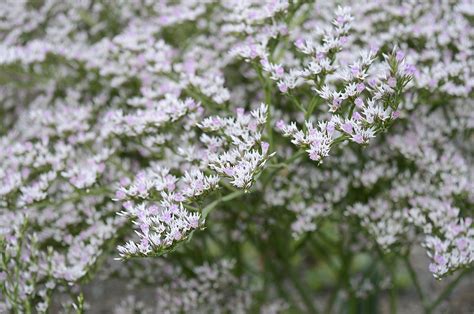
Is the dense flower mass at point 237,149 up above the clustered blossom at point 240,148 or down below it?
below

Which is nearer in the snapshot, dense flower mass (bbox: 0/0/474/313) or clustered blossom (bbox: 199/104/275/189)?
clustered blossom (bbox: 199/104/275/189)

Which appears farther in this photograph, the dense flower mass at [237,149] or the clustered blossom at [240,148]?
the dense flower mass at [237,149]

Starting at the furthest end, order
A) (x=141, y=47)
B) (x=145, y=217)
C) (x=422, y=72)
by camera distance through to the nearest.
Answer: (x=141, y=47) → (x=422, y=72) → (x=145, y=217)

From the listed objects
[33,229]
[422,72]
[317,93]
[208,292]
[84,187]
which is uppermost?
[317,93]

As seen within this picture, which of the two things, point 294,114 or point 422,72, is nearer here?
point 422,72

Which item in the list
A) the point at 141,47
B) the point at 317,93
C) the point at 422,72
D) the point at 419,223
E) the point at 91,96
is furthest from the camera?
the point at 91,96

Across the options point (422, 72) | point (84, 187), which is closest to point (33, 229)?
point (84, 187)

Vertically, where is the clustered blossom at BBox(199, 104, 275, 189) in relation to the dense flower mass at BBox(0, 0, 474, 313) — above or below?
above

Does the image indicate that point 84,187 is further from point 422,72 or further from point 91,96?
point 422,72
